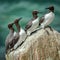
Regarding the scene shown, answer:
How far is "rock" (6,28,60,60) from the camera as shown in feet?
26.6

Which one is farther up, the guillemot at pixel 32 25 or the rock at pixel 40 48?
the guillemot at pixel 32 25

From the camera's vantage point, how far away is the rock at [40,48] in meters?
8.10

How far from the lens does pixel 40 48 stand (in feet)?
27.0

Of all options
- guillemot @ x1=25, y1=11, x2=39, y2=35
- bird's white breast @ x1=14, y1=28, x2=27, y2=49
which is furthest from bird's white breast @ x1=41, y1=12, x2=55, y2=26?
bird's white breast @ x1=14, y1=28, x2=27, y2=49

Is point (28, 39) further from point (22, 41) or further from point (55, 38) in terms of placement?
point (55, 38)

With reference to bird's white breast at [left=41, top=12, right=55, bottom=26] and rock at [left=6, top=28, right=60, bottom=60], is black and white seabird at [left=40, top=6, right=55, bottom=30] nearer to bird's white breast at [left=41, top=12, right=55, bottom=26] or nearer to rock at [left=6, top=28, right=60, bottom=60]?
bird's white breast at [left=41, top=12, right=55, bottom=26]

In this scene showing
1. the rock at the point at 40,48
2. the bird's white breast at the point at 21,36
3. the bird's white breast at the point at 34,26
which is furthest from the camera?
the bird's white breast at the point at 34,26

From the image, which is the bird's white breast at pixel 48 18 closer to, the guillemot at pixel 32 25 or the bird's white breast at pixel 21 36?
the guillemot at pixel 32 25

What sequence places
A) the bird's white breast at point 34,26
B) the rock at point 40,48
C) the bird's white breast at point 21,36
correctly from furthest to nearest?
the bird's white breast at point 34,26 < the bird's white breast at point 21,36 < the rock at point 40,48

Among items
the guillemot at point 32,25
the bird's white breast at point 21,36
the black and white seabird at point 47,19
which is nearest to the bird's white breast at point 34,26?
the guillemot at point 32,25

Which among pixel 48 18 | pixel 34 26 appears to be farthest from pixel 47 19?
pixel 34 26

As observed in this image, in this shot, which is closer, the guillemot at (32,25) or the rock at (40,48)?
the rock at (40,48)

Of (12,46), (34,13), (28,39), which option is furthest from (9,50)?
(34,13)

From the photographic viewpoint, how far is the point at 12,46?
877 cm
